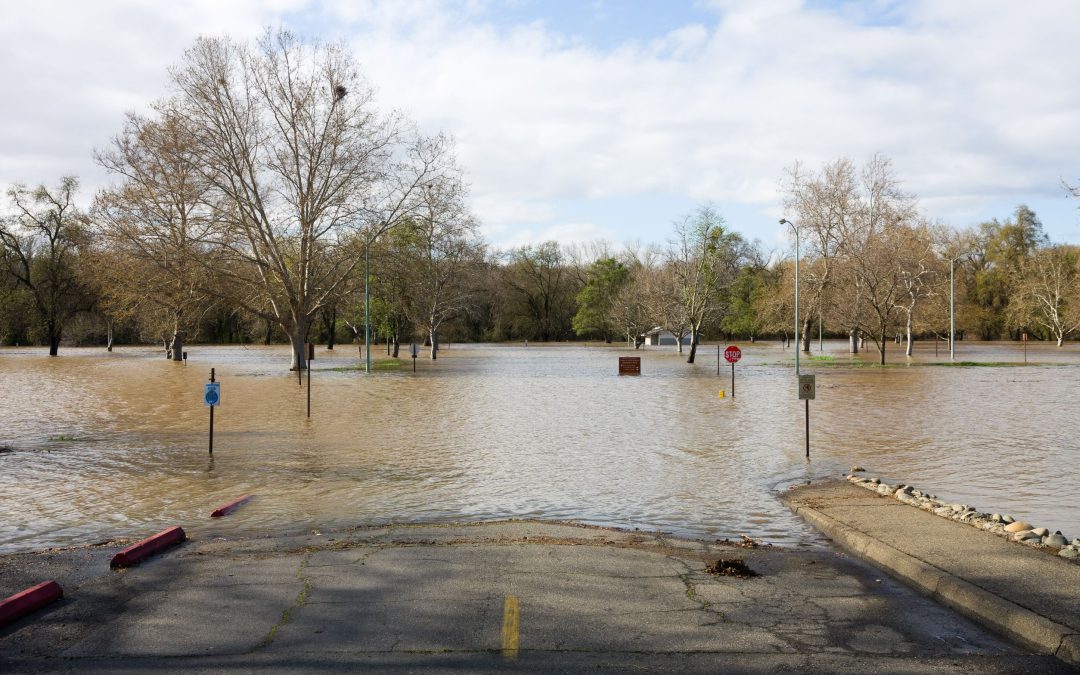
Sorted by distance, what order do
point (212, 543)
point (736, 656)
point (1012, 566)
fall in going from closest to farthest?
point (736, 656), point (1012, 566), point (212, 543)

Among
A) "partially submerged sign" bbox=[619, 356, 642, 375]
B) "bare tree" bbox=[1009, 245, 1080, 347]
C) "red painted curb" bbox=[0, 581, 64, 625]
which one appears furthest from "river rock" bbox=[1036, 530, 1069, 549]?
"bare tree" bbox=[1009, 245, 1080, 347]

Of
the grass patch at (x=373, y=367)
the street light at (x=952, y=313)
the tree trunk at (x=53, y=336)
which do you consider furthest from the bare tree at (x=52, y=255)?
the street light at (x=952, y=313)

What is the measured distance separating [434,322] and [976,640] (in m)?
58.9

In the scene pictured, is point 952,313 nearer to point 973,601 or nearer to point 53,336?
point 973,601

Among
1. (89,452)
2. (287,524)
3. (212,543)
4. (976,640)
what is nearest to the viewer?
(976,640)

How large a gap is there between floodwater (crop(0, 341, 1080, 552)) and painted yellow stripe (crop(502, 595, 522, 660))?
12.5 ft

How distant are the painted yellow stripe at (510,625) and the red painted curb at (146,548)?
3.54 metres

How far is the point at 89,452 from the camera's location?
53.2ft

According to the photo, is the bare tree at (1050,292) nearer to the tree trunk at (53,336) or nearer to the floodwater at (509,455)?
the floodwater at (509,455)

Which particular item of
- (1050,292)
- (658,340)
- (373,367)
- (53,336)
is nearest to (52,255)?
(53,336)

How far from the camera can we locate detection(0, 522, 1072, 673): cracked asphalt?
521 cm

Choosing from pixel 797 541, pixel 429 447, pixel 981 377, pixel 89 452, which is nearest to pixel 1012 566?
pixel 797 541

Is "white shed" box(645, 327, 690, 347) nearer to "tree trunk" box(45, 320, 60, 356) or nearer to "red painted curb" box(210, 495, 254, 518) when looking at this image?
"tree trunk" box(45, 320, 60, 356)

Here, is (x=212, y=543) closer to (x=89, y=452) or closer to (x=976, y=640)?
(x=976, y=640)
